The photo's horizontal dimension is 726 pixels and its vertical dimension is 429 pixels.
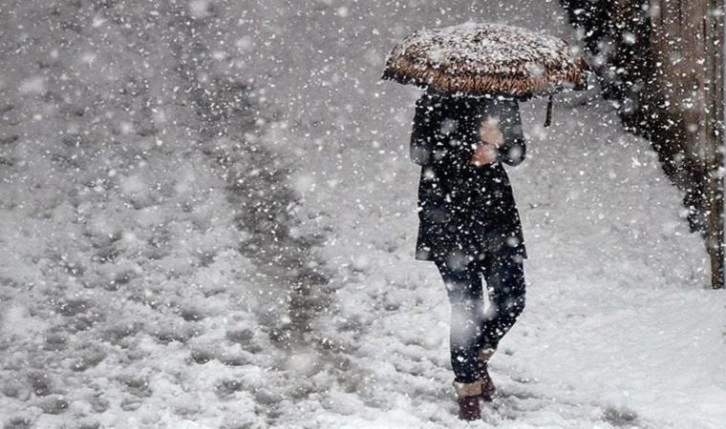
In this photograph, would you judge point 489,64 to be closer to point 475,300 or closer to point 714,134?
point 475,300

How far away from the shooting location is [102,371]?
5.63 metres

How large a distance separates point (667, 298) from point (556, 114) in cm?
372

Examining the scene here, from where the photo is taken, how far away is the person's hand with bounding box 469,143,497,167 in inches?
183

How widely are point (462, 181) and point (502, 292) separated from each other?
646mm

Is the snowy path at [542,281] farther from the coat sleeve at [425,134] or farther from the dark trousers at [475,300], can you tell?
the coat sleeve at [425,134]

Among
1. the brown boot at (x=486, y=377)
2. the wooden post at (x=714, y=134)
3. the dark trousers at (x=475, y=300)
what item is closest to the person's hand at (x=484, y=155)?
the dark trousers at (x=475, y=300)

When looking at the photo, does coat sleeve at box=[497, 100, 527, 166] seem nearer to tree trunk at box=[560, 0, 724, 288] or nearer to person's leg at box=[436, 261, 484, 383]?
person's leg at box=[436, 261, 484, 383]

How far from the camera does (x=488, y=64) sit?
14.7ft

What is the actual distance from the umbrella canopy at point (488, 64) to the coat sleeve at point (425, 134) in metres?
0.20

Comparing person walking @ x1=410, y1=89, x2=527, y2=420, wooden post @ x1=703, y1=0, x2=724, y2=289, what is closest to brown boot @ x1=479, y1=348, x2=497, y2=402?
person walking @ x1=410, y1=89, x2=527, y2=420

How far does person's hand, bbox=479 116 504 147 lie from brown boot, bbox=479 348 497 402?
117 cm

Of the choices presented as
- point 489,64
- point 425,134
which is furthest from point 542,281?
point 489,64

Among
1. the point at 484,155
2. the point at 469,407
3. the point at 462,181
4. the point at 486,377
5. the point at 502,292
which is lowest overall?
the point at 469,407

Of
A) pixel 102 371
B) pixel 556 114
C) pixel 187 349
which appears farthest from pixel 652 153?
pixel 102 371
